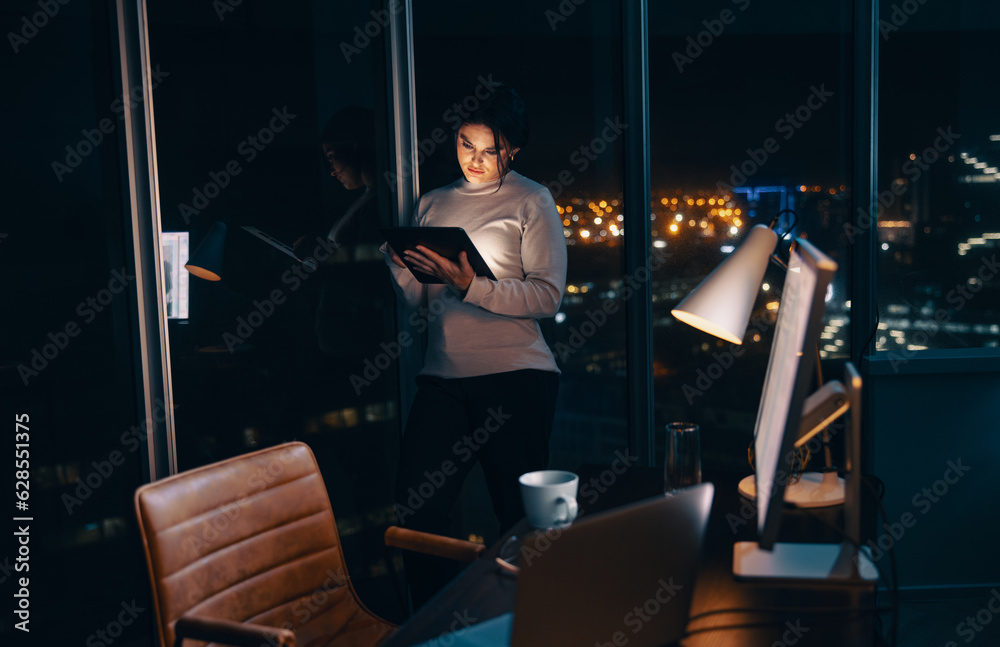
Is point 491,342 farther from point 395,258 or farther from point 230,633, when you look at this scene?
point 230,633

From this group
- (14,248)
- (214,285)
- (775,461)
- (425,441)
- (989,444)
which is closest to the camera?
(775,461)

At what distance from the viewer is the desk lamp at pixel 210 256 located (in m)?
2.55

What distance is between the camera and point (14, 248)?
235 cm

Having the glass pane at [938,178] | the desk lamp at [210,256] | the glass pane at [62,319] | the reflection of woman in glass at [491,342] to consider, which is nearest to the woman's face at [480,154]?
the reflection of woman in glass at [491,342]

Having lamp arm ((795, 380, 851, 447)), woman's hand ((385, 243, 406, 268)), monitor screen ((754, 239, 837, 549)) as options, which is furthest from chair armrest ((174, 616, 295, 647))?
woman's hand ((385, 243, 406, 268))

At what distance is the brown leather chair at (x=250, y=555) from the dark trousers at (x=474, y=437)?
16.1 inches

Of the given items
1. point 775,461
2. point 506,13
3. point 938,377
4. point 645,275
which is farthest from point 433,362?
point 938,377

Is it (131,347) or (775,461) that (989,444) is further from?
(131,347)

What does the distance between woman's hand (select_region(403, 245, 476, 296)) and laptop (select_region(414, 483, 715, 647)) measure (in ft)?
4.17

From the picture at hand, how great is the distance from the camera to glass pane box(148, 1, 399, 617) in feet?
8.37

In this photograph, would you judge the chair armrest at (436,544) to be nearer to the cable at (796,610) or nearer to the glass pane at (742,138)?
the cable at (796,610)

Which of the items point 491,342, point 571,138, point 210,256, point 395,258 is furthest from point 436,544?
point 571,138

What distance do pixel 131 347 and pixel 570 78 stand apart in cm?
195

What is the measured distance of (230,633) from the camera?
1253 mm
